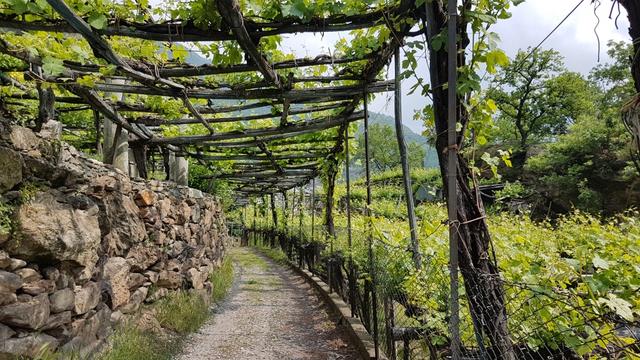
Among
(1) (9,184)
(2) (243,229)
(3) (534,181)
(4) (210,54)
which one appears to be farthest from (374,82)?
(2) (243,229)

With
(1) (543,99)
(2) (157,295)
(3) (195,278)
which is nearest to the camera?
(2) (157,295)

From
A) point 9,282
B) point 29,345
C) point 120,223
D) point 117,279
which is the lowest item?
point 29,345

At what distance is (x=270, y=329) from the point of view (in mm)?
6469

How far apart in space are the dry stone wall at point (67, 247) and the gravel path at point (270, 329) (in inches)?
42.6

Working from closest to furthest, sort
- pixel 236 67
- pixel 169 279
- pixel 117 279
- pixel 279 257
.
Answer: pixel 236 67 → pixel 117 279 → pixel 169 279 → pixel 279 257

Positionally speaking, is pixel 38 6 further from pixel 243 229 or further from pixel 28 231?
pixel 243 229

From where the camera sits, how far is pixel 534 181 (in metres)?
21.0

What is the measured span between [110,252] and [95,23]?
2450 mm

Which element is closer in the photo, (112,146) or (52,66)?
(52,66)

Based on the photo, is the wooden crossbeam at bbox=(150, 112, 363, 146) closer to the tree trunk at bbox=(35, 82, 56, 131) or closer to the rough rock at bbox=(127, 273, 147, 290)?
the rough rock at bbox=(127, 273, 147, 290)

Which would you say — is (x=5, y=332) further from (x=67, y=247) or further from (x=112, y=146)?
(x=112, y=146)

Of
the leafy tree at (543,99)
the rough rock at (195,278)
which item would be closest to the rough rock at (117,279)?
the rough rock at (195,278)

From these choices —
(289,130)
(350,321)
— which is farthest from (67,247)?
(289,130)

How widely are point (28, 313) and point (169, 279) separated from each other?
11.2 ft
